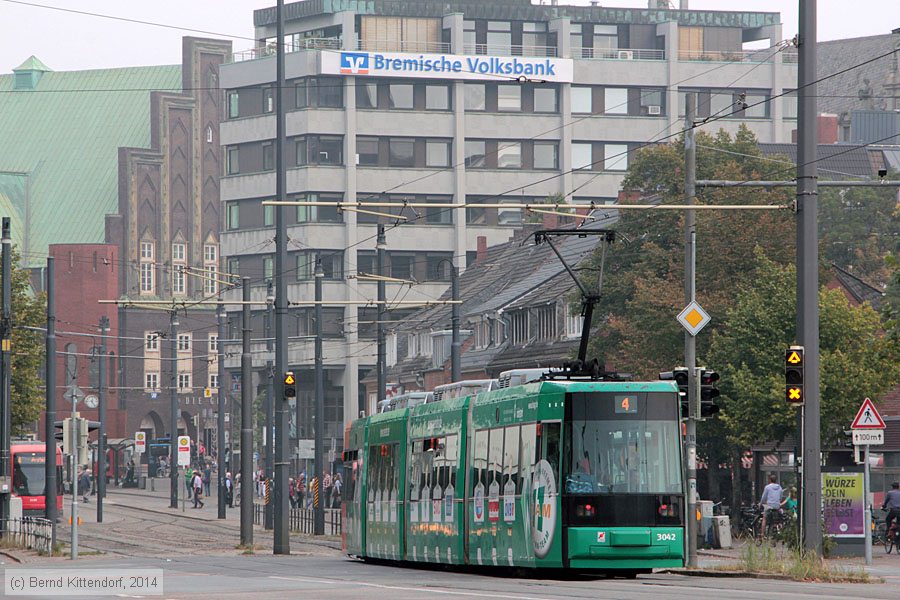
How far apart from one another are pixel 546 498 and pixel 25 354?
35.2 m

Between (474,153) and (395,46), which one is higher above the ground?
A: (395,46)

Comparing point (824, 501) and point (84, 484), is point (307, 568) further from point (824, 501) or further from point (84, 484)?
point (84, 484)

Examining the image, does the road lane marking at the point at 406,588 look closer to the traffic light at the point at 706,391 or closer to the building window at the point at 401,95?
the traffic light at the point at 706,391

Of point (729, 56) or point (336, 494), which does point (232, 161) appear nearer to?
point (729, 56)

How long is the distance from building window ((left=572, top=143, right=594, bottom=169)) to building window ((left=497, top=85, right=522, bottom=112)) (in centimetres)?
429

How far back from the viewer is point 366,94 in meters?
103

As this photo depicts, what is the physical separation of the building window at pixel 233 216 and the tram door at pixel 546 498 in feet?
286

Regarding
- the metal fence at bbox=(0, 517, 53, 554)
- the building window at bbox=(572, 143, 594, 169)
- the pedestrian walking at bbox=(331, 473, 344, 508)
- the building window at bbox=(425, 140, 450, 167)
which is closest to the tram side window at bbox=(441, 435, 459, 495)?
the metal fence at bbox=(0, 517, 53, 554)

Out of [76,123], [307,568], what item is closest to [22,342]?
[307,568]

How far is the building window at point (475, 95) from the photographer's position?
105250 mm

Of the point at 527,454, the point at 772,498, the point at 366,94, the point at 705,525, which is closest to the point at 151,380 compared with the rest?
the point at 366,94

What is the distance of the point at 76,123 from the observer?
465 feet

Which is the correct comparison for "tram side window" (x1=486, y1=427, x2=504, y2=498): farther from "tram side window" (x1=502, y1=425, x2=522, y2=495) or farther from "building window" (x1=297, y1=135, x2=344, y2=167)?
"building window" (x1=297, y1=135, x2=344, y2=167)

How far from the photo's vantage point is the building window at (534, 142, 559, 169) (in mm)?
107125
